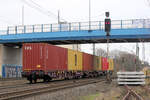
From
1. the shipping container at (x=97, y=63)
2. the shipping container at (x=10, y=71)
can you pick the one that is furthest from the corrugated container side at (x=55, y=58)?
the shipping container at (x=10, y=71)

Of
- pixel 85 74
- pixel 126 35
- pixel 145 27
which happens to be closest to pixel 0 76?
pixel 85 74

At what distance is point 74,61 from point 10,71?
15.1 m

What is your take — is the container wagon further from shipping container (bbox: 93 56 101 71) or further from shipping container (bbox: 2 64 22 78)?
shipping container (bbox: 2 64 22 78)

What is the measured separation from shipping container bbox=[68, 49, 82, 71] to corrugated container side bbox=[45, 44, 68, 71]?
127 cm

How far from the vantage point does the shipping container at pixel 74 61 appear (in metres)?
26.8

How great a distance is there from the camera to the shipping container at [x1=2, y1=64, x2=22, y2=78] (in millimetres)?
37309

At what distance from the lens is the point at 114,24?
106 feet

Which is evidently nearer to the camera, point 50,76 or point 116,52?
point 50,76

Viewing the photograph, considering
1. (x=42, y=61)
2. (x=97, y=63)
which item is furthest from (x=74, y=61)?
(x=97, y=63)

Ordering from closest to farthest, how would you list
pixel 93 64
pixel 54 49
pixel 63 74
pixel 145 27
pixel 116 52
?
pixel 54 49, pixel 63 74, pixel 145 27, pixel 93 64, pixel 116 52

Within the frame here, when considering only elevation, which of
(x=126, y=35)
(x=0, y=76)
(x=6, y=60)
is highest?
(x=126, y=35)

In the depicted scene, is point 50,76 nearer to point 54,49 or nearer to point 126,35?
point 54,49

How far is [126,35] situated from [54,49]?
1263 centimetres

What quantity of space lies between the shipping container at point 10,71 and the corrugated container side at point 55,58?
15.6 meters
